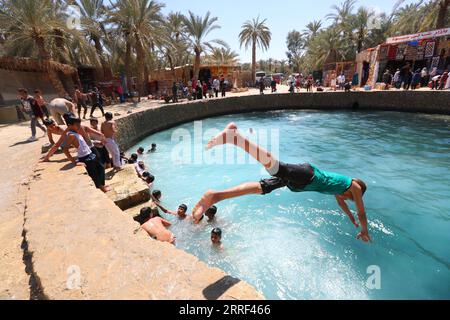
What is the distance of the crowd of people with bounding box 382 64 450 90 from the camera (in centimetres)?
1653

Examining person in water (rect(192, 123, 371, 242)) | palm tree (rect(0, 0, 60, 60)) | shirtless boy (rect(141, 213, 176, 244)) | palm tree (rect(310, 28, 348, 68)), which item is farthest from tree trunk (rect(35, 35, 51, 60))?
palm tree (rect(310, 28, 348, 68))

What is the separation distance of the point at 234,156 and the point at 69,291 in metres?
9.57

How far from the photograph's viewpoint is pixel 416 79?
1747cm

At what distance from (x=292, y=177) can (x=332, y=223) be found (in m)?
3.31

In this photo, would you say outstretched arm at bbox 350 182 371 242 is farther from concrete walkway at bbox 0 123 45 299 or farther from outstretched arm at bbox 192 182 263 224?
concrete walkway at bbox 0 123 45 299

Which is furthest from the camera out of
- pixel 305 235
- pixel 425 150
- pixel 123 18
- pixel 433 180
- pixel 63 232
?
pixel 123 18

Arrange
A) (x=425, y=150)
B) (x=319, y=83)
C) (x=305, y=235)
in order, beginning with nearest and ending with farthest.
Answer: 1. (x=305, y=235)
2. (x=425, y=150)
3. (x=319, y=83)

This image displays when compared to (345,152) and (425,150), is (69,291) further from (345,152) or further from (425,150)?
(425,150)

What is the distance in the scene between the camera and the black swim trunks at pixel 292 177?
3.29 m

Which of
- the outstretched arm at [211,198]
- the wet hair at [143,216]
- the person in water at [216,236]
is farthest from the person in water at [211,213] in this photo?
the outstretched arm at [211,198]

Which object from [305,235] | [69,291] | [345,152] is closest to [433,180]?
[345,152]

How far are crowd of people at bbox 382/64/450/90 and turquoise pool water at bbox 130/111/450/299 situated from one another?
6585mm

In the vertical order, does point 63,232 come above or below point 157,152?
above

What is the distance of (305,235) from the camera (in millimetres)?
5602
